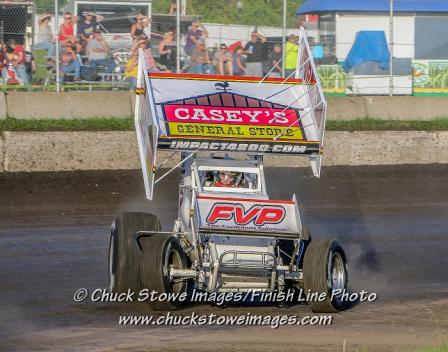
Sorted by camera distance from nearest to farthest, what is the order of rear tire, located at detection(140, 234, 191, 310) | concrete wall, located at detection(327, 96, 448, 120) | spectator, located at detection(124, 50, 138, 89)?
rear tire, located at detection(140, 234, 191, 310) < spectator, located at detection(124, 50, 138, 89) < concrete wall, located at detection(327, 96, 448, 120)

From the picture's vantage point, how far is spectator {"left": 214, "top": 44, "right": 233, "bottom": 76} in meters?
20.4

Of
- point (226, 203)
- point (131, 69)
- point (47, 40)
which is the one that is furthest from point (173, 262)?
point (131, 69)

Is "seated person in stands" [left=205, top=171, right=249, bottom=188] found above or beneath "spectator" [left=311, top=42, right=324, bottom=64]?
beneath

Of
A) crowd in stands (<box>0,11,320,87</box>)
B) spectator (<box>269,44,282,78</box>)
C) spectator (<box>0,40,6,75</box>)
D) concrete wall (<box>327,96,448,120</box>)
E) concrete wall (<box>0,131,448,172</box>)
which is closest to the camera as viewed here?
concrete wall (<box>0,131,448,172</box>)

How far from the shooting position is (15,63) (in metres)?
19.5

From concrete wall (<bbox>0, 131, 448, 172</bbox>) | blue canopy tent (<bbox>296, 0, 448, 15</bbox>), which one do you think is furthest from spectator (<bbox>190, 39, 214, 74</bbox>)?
blue canopy tent (<bbox>296, 0, 448, 15</bbox>)

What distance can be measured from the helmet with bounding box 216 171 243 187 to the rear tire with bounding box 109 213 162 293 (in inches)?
30.9

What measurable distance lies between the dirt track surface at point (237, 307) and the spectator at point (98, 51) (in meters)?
2.71

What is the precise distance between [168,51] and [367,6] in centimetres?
729

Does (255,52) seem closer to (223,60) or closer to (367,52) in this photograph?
(223,60)

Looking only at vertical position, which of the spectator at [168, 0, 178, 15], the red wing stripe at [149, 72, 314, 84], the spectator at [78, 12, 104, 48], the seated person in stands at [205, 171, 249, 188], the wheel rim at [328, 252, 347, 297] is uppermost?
the spectator at [168, 0, 178, 15]

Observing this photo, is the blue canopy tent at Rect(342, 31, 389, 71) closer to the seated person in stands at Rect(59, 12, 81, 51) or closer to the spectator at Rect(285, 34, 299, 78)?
the spectator at Rect(285, 34, 299, 78)

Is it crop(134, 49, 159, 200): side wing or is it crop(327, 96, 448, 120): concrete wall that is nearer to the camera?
crop(134, 49, 159, 200): side wing

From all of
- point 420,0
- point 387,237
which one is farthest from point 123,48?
point 420,0
